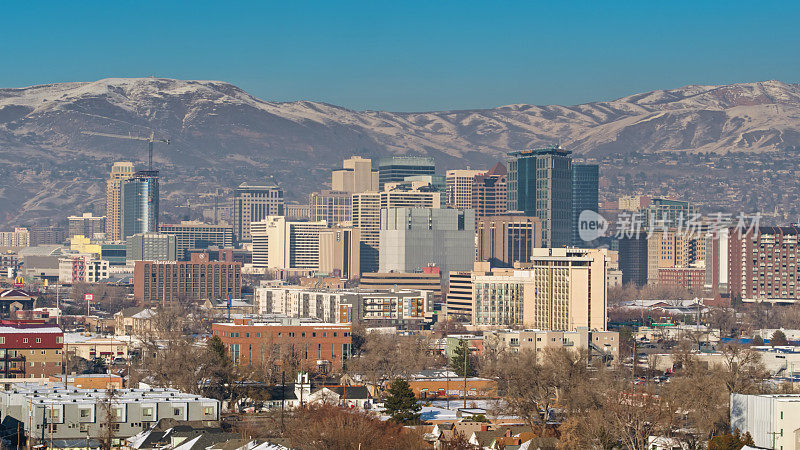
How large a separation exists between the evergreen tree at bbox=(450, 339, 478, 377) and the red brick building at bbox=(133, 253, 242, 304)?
84.9 metres

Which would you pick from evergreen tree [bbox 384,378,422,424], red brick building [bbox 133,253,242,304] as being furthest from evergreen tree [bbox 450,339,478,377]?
red brick building [bbox 133,253,242,304]

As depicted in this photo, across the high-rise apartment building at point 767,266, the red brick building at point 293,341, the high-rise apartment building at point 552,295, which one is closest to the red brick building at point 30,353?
the red brick building at point 293,341

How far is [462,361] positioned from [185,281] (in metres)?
91.9

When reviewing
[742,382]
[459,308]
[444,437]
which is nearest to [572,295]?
[459,308]

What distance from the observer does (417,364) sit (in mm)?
81250

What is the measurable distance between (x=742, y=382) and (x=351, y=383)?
70.7 feet

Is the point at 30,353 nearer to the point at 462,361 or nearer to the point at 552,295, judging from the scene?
the point at 462,361

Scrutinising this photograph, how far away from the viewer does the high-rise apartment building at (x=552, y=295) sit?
115 metres

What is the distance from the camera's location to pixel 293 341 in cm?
9019

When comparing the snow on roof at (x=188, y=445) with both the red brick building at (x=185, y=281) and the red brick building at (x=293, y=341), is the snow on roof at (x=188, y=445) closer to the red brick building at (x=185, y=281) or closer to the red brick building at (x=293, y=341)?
the red brick building at (x=293, y=341)

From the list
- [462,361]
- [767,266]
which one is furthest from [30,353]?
[767,266]

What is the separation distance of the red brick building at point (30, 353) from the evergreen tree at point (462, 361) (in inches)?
768

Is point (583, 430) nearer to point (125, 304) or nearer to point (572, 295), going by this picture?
point (572, 295)

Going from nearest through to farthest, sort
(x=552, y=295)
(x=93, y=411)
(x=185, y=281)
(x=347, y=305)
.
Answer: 1. (x=93, y=411)
2. (x=552, y=295)
3. (x=347, y=305)
4. (x=185, y=281)
